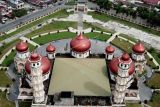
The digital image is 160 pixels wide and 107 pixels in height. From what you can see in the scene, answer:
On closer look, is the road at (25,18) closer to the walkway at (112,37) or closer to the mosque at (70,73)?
the mosque at (70,73)

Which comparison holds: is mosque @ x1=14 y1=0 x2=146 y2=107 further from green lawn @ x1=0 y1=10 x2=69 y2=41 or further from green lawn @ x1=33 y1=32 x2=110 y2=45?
green lawn @ x1=0 y1=10 x2=69 y2=41

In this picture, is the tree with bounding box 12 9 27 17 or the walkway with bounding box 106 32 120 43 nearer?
the walkway with bounding box 106 32 120 43

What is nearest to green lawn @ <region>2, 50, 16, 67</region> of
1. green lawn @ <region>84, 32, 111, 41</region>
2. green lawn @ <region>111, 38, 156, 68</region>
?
green lawn @ <region>84, 32, 111, 41</region>

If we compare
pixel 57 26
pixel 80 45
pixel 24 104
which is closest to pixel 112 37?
pixel 57 26

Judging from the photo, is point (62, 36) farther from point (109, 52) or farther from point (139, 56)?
point (139, 56)

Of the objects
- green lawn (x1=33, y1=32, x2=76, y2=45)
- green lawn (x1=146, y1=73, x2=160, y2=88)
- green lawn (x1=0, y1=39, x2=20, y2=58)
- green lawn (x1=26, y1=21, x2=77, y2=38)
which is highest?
green lawn (x1=26, y1=21, x2=77, y2=38)
